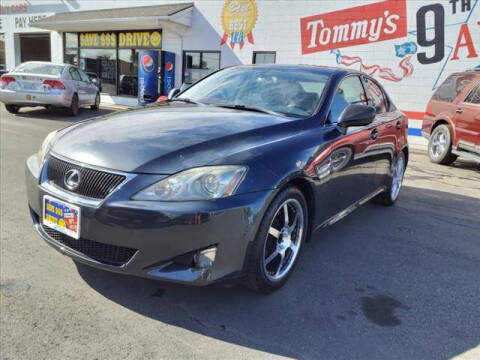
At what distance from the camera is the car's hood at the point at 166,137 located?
8.21 feet

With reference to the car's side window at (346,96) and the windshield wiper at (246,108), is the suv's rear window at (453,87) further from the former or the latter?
the windshield wiper at (246,108)

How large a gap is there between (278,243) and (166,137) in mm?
1058

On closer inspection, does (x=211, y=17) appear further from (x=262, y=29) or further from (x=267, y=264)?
(x=267, y=264)

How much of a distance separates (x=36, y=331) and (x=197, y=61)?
1652cm

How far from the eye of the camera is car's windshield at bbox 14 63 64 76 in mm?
12195

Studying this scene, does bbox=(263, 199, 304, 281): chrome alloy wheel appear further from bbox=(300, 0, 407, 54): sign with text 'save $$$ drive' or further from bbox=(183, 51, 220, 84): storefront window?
bbox=(183, 51, 220, 84): storefront window

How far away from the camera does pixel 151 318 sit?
8.48 ft

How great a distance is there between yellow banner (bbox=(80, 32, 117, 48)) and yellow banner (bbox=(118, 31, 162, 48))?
0.49 metres

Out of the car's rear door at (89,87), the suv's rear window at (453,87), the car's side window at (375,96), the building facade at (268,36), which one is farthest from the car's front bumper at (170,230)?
the building facade at (268,36)

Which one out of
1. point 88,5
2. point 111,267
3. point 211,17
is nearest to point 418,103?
point 211,17

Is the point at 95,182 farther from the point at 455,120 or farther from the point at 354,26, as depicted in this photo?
the point at 354,26

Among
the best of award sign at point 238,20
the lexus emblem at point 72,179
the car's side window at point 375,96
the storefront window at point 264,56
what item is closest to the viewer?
the lexus emblem at point 72,179

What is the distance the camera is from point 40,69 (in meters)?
12.4

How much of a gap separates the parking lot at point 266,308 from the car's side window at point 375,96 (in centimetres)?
147
